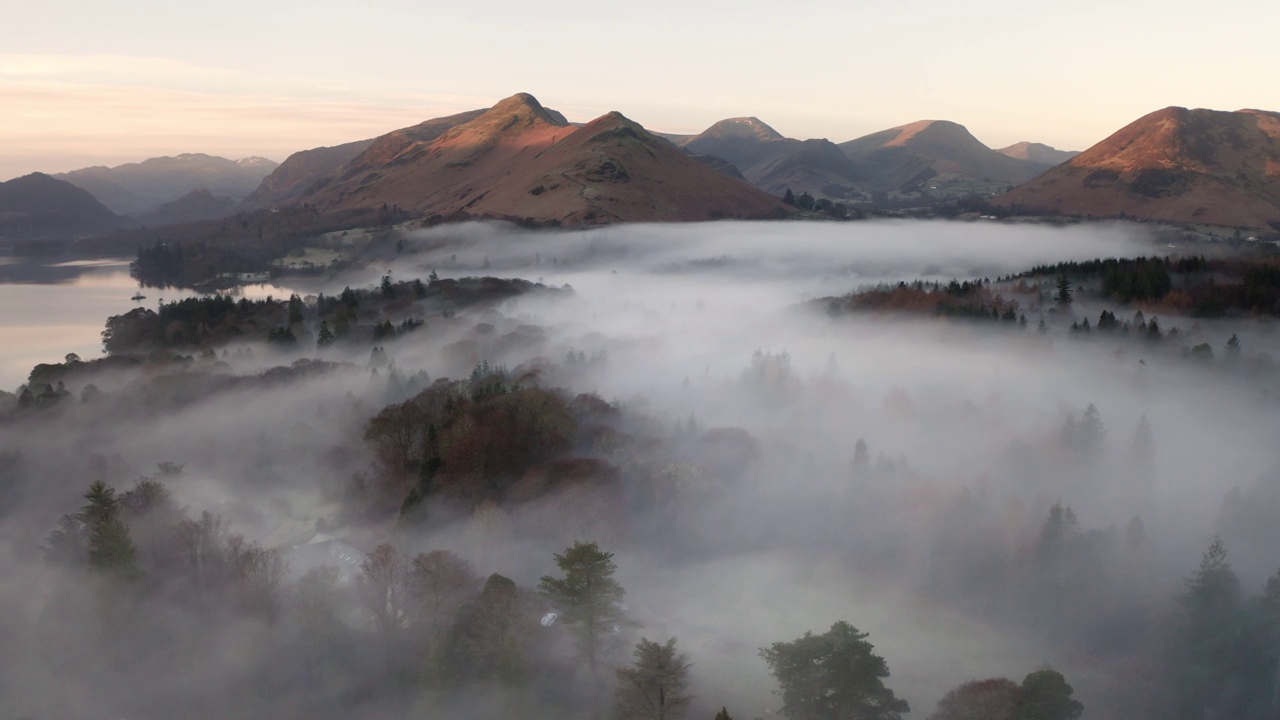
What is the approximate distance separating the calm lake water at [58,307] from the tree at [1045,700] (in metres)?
89.0

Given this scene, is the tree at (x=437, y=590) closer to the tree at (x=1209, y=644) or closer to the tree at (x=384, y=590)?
the tree at (x=384, y=590)

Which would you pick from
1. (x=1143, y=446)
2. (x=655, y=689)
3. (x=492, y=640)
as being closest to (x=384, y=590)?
(x=492, y=640)

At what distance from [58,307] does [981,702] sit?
154899 millimetres

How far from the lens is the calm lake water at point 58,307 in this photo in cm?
9956

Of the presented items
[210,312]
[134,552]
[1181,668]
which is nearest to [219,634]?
[134,552]

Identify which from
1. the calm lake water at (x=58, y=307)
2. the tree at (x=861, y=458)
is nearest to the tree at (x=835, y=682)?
the tree at (x=861, y=458)

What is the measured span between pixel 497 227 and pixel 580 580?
14187 cm

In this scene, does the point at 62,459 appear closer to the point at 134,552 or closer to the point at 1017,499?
the point at 134,552

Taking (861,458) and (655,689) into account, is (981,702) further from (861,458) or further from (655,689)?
(861,458)

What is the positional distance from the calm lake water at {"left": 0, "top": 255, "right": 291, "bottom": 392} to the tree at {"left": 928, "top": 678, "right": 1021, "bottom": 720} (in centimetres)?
8674

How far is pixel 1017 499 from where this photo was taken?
49.4m

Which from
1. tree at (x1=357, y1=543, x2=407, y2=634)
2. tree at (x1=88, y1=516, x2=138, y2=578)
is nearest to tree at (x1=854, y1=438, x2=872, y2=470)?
tree at (x1=357, y1=543, x2=407, y2=634)

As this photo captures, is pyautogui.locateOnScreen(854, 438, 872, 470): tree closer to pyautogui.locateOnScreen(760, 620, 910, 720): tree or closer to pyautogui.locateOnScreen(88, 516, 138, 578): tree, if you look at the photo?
pyautogui.locateOnScreen(760, 620, 910, 720): tree

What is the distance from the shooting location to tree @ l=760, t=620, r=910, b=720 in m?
27.6
